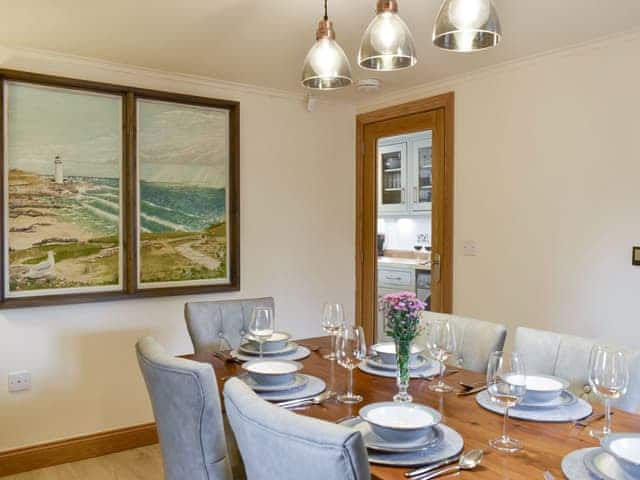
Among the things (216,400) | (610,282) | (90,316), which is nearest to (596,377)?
(216,400)

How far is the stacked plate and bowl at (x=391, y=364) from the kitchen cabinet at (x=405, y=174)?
1.81m

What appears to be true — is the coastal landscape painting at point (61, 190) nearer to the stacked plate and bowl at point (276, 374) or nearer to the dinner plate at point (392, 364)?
the stacked plate and bowl at point (276, 374)

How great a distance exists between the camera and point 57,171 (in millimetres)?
3084

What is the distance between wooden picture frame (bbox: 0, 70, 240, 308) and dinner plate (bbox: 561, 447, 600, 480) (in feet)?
8.73

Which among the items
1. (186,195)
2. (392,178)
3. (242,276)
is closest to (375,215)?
(392,178)

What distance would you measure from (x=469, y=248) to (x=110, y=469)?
2487 millimetres

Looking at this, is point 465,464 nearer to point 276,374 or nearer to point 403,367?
point 403,367

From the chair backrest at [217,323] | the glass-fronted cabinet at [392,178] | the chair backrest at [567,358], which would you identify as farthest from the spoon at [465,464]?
the glass-fronted cabinet at [392,178]

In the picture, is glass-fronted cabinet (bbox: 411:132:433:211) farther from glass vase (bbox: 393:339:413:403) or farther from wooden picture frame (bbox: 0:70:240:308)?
Result: glass vase (bbox: 393:339:413:403)

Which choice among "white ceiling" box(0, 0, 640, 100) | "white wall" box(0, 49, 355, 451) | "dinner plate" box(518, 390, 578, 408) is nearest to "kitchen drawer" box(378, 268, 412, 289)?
"white wall" box(0, 49, 355, 451)

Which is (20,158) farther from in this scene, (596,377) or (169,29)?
(596,377)

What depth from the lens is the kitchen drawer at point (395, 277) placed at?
399 centimetres

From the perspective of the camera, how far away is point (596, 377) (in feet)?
4.59

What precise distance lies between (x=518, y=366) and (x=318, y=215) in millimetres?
2813
